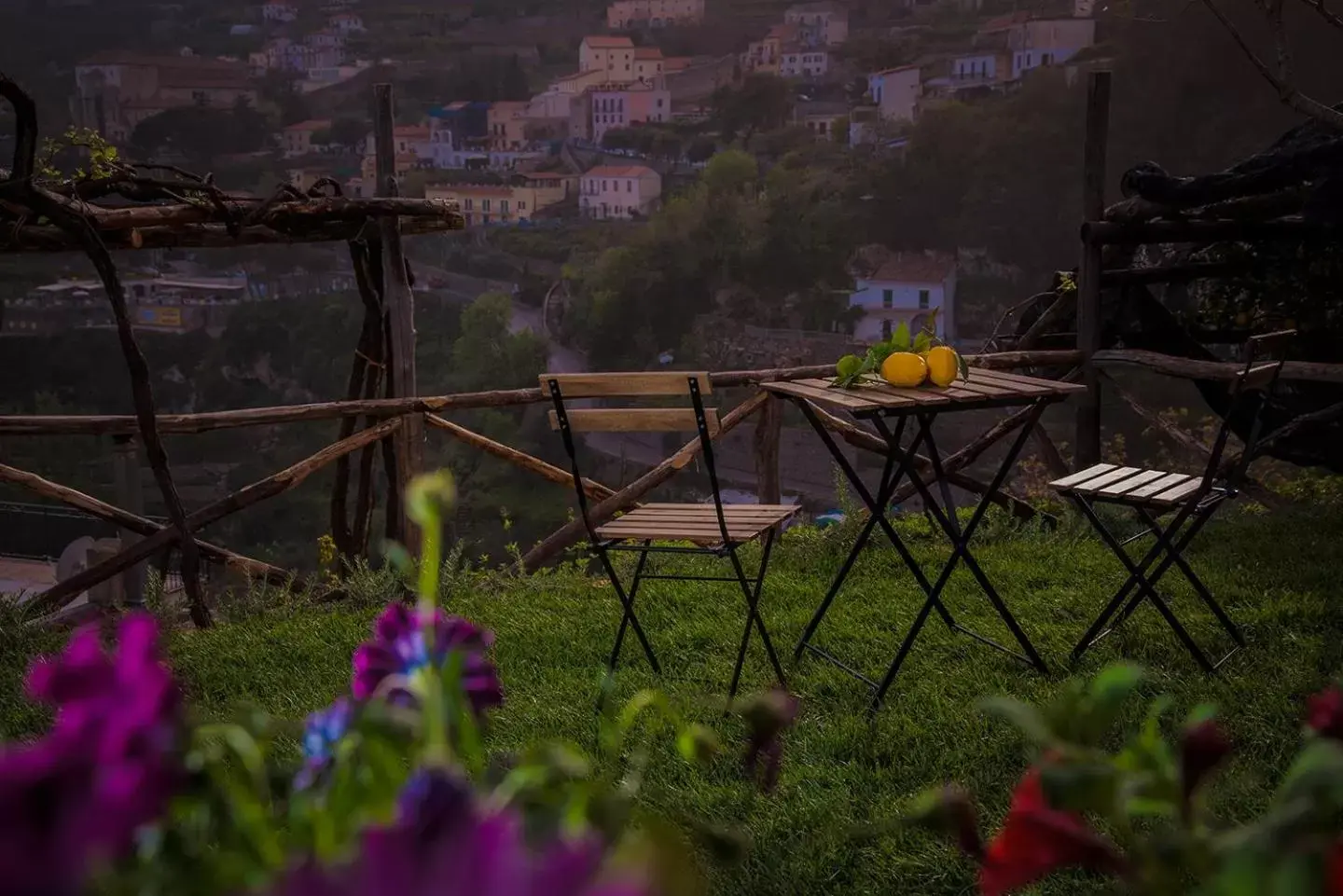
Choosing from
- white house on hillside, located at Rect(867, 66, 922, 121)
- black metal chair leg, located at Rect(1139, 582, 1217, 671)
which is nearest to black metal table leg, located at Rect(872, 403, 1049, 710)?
black metal chair leg, located at Rect(1139, 582, 1217, 671)

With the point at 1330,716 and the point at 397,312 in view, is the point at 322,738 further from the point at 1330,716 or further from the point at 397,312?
the point at 397,312

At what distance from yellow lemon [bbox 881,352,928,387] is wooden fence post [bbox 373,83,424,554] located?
7.61 feet

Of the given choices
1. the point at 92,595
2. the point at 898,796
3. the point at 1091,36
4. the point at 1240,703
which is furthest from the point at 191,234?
the point at 1091,36

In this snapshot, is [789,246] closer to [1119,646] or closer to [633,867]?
[1119,646]

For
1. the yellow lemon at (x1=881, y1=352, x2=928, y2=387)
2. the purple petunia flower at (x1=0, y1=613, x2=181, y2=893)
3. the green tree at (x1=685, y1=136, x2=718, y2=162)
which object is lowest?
the yellow lemon at (x1=881, y1=352, x2=928, y2=387)

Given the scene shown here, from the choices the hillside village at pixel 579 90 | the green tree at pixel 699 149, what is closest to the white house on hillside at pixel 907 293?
the hillside village at pixel 579 90

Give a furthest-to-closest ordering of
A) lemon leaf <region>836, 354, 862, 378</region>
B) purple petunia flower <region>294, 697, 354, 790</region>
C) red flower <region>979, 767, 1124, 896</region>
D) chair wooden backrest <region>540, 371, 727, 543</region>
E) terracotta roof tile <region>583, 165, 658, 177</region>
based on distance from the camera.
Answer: terracotta roof tile <region>583, 165, 658, 177</region>, lemon leaf <region>836, 354, 862, 378</region>, chair wooden backrest <region>540, 371, 727, 543</region>, purple petunia flower <region>294, 697, 354, 790</region>, red flower <region>979, 767, 1124, 896</region>

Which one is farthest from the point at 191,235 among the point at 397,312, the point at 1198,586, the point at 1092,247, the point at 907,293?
the point at 907,293

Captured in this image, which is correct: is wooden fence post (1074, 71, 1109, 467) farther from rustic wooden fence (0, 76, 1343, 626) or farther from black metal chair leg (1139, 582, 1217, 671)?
black metal chair leg (1139, 582, 1217, 671)

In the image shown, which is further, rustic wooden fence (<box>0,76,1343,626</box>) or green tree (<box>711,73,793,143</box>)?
green tree (<box>711,73,793,143</box>)

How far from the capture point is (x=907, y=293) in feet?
99.1

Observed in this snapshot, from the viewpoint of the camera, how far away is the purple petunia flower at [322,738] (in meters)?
0.54

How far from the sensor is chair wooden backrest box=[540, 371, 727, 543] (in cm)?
324

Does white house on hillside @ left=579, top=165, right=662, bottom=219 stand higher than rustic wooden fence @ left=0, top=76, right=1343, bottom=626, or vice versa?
white house on hillside @ left=579, top=165, right=662, bottom=219
